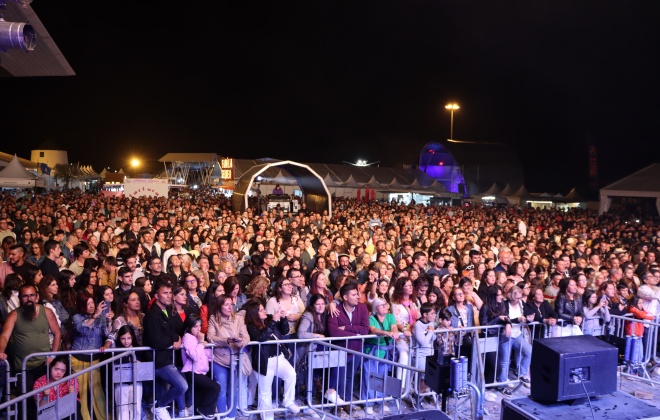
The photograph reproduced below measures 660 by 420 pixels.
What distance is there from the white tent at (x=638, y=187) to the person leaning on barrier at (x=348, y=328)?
20.5 metres

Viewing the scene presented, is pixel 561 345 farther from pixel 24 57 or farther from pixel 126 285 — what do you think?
pixel 24 57

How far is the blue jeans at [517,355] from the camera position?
6336 mm

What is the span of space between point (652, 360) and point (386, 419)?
618 centimetres

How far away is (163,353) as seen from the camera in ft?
16.2

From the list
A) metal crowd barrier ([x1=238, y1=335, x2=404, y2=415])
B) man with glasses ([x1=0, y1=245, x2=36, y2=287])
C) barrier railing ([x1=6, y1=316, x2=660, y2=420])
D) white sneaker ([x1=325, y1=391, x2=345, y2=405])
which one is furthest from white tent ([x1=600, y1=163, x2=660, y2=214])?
man with glasses ([x1=0, y1=245, x2=36, y2=287])

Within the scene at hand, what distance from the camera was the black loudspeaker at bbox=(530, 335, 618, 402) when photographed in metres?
3.12

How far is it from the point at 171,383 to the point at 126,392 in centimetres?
38

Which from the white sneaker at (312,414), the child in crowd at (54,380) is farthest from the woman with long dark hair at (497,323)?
the child in crowd at (54,380)

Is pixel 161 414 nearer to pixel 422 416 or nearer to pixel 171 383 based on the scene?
pixel 171 383

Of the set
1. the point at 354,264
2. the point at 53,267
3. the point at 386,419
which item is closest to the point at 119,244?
the point at 53,267

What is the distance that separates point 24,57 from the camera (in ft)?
38.4

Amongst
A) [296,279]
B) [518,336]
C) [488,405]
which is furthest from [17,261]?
[518,336]

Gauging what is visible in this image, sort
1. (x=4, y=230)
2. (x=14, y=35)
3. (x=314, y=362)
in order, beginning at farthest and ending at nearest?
(x=4, y=230)
(x=314, y=362)
(x=14, y=35)

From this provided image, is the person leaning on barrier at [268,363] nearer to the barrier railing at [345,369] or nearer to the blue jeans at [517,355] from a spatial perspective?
the barrier railing at [345,369]
